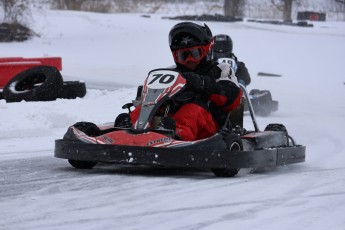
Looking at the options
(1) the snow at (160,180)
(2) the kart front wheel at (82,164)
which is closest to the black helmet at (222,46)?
(1) the snow at (160,180)

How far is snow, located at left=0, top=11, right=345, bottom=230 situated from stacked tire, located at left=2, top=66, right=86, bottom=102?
350 millimetres

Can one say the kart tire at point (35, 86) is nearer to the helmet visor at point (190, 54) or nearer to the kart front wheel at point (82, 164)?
the helmet visor at point (190, 54)

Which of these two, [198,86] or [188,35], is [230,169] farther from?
[188,35]

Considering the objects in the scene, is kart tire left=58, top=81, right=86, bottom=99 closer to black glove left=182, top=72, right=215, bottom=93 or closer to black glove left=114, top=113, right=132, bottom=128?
black glove left=114, top=113, right=132, bottom=128

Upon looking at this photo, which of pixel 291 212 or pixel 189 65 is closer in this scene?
pixel 291 212

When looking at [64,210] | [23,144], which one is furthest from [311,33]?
[64,210]

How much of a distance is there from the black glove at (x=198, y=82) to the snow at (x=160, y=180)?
70 cm

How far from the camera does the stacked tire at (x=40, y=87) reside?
11.7 m

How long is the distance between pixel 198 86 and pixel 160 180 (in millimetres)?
978

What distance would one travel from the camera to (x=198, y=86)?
22.7 feet

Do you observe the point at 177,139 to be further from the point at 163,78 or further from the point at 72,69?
the point at 72,69

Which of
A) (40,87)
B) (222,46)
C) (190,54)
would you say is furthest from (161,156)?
(40,87)

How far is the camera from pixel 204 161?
6363 millimetres

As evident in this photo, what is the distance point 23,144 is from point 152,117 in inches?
97.4
